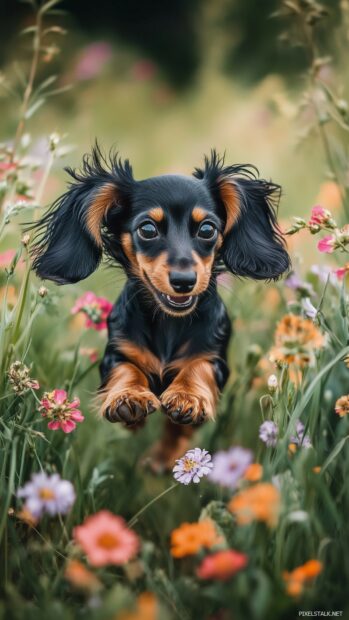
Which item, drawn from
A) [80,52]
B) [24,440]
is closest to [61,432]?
[24,440]

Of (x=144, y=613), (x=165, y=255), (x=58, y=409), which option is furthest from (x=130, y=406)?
(x=144, y=613)

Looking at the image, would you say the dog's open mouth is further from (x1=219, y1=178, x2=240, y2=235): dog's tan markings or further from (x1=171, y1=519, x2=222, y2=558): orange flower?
(x1=171, y1=519, x2=222, y2=558): orange flower

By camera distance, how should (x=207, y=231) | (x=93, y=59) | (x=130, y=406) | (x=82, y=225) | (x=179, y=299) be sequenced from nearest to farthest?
(x=130, y=406) → (x=179, y=299) → (x=207, y=231) → (x=82, y=225) → (x=93, y=59)

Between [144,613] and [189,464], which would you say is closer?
[144,613]

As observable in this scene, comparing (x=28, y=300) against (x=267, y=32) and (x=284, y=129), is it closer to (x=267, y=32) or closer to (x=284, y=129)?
(x=284, y=129)

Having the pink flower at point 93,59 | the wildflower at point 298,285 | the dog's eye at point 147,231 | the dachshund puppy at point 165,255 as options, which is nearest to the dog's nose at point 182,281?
the dachshund puppy at point 165,255

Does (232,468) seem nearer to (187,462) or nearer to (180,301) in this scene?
(187,462)

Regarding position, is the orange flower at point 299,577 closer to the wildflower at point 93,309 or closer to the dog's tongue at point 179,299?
the dog's tongue at point 179,299

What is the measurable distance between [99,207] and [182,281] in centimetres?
47

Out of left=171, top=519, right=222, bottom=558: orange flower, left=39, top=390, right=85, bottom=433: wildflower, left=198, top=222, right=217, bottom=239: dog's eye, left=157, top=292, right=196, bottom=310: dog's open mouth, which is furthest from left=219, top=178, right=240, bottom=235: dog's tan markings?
left=171, top=519, right=222, bottom=558: orange flower

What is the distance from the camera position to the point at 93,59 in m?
7.33

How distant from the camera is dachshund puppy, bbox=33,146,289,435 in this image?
208 cm

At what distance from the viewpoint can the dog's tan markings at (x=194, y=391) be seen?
199cm

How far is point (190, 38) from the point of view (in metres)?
7.50
